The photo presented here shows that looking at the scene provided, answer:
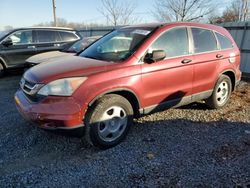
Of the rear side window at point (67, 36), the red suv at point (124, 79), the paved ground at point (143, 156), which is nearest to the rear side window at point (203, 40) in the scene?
the red suv at point (124, 79)

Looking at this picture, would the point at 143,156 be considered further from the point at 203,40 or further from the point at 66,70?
the point at 203,40

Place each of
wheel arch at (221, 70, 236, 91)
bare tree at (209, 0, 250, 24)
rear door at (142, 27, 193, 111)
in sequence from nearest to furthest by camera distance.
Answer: rear door at (142, 27, 193, 111), wheel arch at (221, 70, 236, 91), bare tree at (209, 0, 250, 24)

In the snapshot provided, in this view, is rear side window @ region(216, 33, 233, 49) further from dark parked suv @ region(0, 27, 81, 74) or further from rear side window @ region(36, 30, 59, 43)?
rear side window @ region(36, 30, 59, 43)

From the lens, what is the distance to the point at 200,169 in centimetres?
317

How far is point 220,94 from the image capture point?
531 centimetres

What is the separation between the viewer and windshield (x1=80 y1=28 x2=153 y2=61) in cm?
400

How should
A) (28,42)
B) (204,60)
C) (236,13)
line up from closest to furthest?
1. (204,60)
2. (28,42)
3. (236,13)

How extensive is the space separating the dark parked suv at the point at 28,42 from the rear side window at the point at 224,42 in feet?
19.5

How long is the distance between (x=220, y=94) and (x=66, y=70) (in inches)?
131

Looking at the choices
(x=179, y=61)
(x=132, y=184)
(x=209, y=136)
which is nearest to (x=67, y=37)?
(x=179, y=61)

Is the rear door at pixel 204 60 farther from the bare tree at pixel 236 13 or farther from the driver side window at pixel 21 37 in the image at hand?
the bare tree at pixel 236 13

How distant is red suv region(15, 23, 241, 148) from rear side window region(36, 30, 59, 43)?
522 centimetres

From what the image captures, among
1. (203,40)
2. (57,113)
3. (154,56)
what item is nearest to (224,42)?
(203,40)

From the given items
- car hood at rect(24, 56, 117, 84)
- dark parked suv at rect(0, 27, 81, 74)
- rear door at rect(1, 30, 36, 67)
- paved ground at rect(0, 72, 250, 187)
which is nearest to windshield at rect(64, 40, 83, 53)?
dark parked suv at rect(0, 27, 81, 74)
